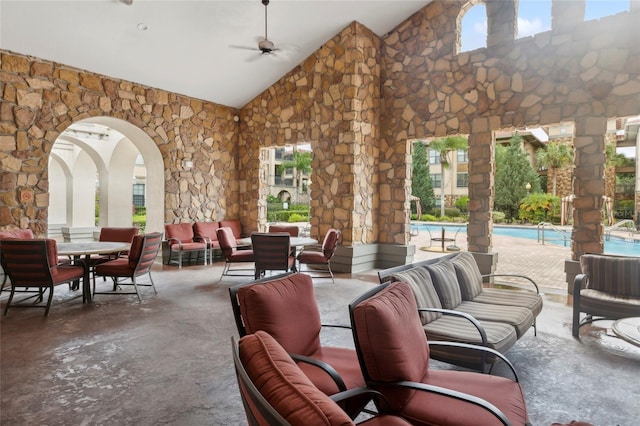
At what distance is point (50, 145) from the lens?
20.6 feet

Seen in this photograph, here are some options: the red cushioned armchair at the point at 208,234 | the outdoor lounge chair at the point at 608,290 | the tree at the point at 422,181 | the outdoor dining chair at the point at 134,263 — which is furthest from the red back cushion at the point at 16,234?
the tree at the point at 422,181

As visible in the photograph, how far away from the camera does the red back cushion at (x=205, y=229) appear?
8141 millimetres

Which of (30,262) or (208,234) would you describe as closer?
(30,262)

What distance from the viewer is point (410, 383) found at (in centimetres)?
170

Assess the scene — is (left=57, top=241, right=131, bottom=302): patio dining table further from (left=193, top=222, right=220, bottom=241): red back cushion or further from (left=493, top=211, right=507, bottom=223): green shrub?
(left=493, top=211, right=507, bottom=223): green shrub

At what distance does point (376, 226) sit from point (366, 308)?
6.07 meters

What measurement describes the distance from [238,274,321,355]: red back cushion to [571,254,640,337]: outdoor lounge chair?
3.10 meters

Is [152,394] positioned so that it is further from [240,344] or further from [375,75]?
[375,75]

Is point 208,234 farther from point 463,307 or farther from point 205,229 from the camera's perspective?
point 463,307

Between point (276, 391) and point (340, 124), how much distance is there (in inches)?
260

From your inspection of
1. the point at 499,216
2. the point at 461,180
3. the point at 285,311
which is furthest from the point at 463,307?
the point at 461,180

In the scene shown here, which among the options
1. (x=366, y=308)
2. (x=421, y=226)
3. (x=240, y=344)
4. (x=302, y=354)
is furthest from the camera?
(x=421, y=226)

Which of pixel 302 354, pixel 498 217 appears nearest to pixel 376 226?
pixel 302 354

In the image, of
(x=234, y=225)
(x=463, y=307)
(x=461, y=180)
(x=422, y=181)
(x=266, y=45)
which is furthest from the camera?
(x=461, y=180)
